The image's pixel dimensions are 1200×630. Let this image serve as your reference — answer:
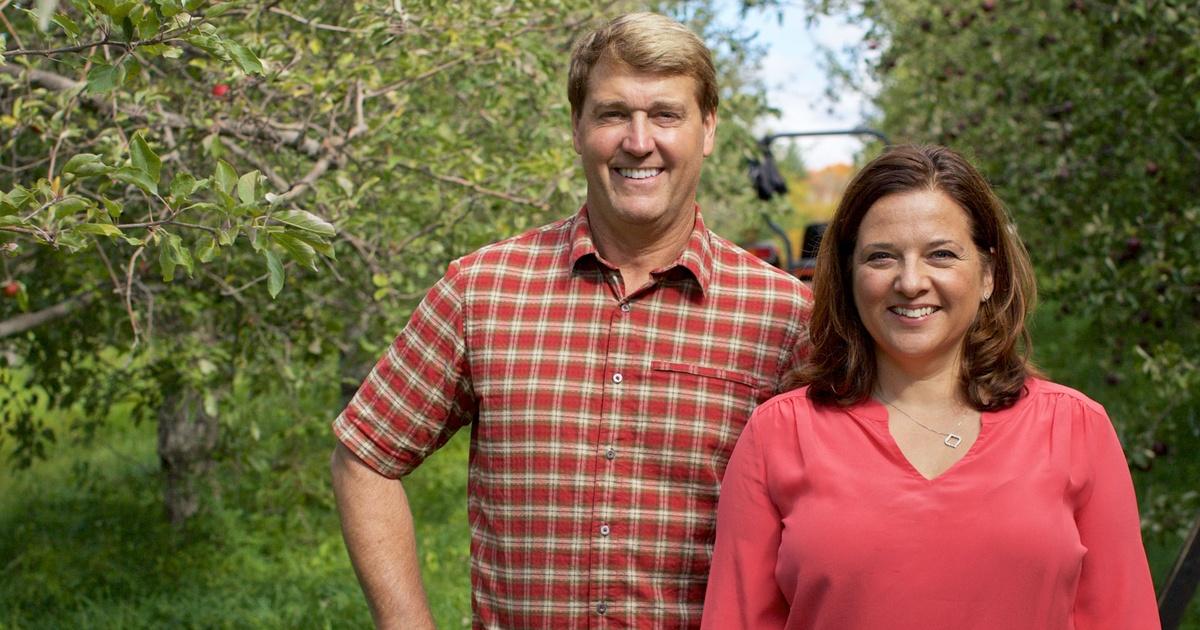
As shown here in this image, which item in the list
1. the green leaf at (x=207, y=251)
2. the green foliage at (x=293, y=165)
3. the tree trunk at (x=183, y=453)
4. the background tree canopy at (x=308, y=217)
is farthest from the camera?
the tree trunk at (x=183, y=453)

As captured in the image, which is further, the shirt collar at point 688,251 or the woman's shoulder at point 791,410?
the shirt collar at point 688,251

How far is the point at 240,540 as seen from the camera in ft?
28.4

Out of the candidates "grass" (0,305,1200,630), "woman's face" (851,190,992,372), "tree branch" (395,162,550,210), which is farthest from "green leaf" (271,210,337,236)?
"grass" (0,305,1200,630)

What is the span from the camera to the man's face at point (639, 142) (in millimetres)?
2621

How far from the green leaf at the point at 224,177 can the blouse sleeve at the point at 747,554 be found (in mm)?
1193

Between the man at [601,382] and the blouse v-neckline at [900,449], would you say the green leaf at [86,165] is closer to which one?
the man at [601,382]

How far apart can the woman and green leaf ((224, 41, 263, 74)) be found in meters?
1.17

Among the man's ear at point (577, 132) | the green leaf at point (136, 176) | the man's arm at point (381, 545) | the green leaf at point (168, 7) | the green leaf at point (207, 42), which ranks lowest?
the man's arm at point (381, 545)

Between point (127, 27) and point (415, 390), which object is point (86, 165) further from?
point (415, 390)

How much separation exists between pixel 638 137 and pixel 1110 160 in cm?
648

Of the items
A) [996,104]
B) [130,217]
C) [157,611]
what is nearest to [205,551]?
[157,611]

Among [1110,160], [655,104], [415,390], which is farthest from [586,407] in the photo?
[1110,160]

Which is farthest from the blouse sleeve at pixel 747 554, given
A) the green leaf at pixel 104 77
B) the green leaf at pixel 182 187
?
the green leaf at pixel 104 77

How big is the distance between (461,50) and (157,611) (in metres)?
3.41
